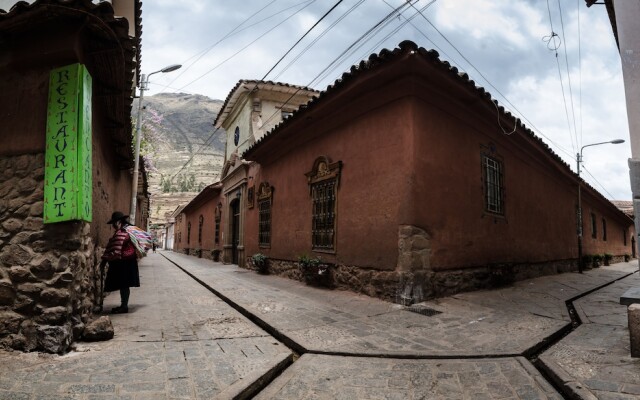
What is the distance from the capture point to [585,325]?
481 cm

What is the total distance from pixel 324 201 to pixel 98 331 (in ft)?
18.2

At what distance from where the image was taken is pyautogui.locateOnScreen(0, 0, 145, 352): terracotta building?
345 cm

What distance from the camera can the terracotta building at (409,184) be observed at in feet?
20.9

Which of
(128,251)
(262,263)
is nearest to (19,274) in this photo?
(128,251)

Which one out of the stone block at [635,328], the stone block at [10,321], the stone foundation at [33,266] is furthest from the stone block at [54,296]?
the stone block at [635,328]

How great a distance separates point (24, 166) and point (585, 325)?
7015 mm

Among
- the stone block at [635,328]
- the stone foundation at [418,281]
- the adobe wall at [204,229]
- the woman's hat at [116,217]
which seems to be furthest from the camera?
the adobe wall at [204,229]

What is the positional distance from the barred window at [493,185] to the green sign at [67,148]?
25.0 feet

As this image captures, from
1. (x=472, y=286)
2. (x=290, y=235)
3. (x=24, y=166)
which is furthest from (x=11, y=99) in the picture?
(x=472, y=286)

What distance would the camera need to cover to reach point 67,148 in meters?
3.69

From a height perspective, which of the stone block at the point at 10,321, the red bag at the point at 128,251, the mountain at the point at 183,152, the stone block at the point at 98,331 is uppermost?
the mountain at the point at 183,152

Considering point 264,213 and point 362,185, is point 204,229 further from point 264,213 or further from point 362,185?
point 362,185

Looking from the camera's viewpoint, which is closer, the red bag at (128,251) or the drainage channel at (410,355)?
the drainage channel at (410,355)

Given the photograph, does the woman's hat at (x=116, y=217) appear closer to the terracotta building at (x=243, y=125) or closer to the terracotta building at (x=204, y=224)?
the terracotta building at (x=243, y=125)
